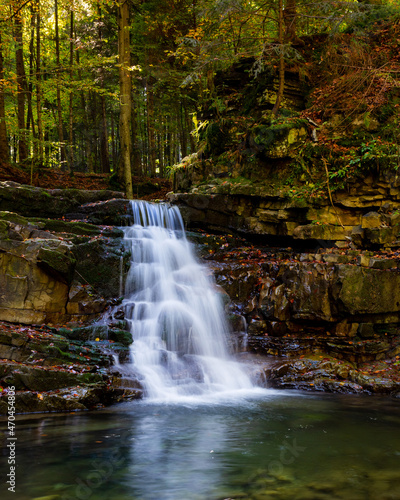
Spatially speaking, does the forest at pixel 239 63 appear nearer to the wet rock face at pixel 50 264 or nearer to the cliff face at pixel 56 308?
the wet rock face at pixel 50 264

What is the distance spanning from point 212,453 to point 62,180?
53.4 ft

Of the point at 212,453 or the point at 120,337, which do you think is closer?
the point at 212,453

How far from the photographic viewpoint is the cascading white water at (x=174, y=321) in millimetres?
7789

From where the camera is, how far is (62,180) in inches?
714

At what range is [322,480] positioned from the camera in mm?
3641

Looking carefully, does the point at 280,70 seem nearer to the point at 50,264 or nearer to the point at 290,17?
the point at 290,17

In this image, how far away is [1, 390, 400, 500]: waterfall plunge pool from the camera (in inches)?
137

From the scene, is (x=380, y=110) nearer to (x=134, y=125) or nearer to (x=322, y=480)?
(x=322, y=480)

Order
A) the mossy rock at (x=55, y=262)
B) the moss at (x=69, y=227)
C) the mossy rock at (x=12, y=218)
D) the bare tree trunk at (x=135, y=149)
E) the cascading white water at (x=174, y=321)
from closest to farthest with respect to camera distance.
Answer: the cascading white water at (x=174, y=321)
the mossy rock at (x=55, y=262)
the mossy rock at (x=12, y=218)
the moss at (x=69, y=227)
the bare tree trunk at (x=135, y=149)

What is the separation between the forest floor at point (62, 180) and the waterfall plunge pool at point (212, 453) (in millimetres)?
11871

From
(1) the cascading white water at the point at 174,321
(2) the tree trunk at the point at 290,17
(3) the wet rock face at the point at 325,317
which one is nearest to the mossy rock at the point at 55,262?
(1) the cascading white water at the point at 174,321

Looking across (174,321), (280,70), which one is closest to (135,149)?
(280,70)

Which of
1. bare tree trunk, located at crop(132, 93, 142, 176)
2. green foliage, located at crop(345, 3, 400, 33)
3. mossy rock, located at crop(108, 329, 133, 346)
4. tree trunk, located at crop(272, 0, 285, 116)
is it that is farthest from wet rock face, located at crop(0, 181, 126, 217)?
green foliage, located at crop(345, 3, 400, 33)

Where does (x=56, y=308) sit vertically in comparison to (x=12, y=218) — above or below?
below
